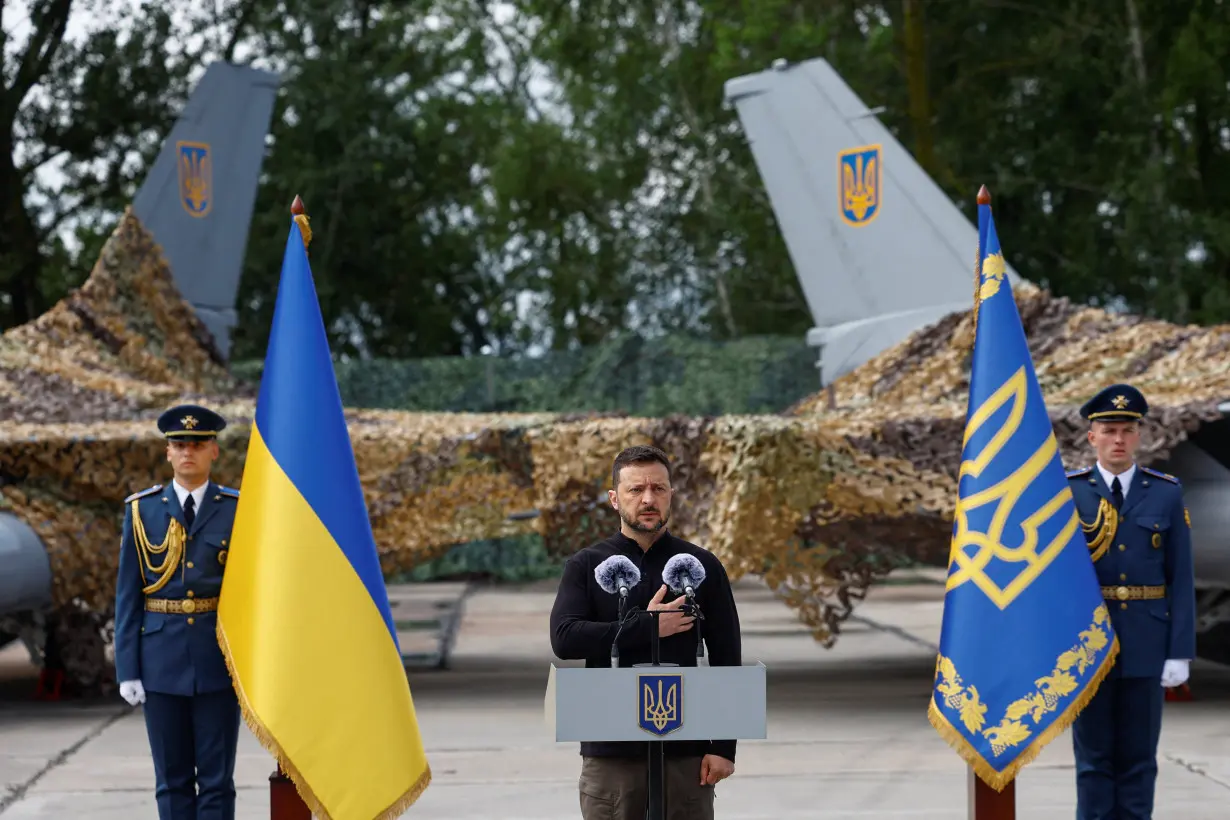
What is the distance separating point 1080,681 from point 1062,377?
18.4ft

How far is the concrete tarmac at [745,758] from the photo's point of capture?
6922mm

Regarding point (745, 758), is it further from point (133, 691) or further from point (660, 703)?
point (660, 703)

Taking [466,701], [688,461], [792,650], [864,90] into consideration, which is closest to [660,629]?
[688,461]

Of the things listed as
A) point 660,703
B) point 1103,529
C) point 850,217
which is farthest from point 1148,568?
point 850,217

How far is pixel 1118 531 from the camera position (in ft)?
19.1

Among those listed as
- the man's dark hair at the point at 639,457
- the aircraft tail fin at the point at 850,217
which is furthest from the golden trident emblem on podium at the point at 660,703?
the aircraft tail fin at the point at 850,217

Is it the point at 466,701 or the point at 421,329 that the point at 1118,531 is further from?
the point at 421,329

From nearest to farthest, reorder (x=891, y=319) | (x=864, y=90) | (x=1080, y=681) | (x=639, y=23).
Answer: (x=1080, y=681) < (x=891, y=319) < (x=864, y=90) < (x=639, y=23)

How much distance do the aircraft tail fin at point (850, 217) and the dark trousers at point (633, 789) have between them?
27.7ft

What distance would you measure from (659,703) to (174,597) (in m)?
2.43

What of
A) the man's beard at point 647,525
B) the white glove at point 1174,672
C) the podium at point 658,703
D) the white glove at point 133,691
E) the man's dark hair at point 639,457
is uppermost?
the man's dark hair at point 639,457

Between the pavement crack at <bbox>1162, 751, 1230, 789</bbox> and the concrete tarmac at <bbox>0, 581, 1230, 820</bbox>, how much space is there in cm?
1

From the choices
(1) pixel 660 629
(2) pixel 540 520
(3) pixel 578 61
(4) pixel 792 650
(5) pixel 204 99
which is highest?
(3) pixel 578 61

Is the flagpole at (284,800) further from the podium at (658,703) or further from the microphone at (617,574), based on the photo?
the microphone at (617,574)
